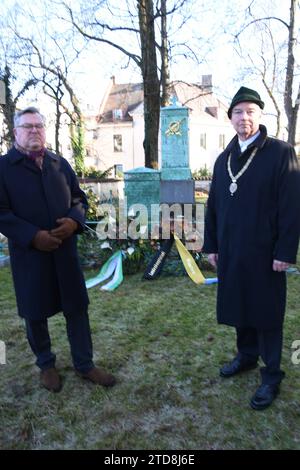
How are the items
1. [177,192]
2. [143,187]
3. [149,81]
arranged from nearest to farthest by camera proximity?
[177,192]
[143,187]
[149,81]

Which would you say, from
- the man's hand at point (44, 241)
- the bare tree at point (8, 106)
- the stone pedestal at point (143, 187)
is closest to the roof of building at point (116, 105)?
the bare tree at point (8, 106)

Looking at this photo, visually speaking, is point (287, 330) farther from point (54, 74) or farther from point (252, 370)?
point (54, 74)

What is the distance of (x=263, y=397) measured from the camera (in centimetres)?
273

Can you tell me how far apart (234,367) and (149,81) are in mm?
10094

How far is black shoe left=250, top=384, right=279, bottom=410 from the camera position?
2.70 meters

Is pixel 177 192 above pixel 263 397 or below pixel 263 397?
above

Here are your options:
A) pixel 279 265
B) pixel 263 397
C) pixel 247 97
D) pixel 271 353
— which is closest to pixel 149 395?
pixel 263 397

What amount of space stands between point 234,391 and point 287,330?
128cm

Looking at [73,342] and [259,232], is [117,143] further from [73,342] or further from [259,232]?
[259,232]

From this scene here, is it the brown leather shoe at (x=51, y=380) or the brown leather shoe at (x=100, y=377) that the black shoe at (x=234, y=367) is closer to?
the brown leather shoe at (x=100, y=377)

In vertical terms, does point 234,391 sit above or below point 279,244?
below

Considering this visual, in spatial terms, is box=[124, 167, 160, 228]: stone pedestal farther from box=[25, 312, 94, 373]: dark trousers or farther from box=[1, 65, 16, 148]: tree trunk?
box=[1, 65, 16, 148]: tree trunk

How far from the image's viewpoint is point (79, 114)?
844 inches
